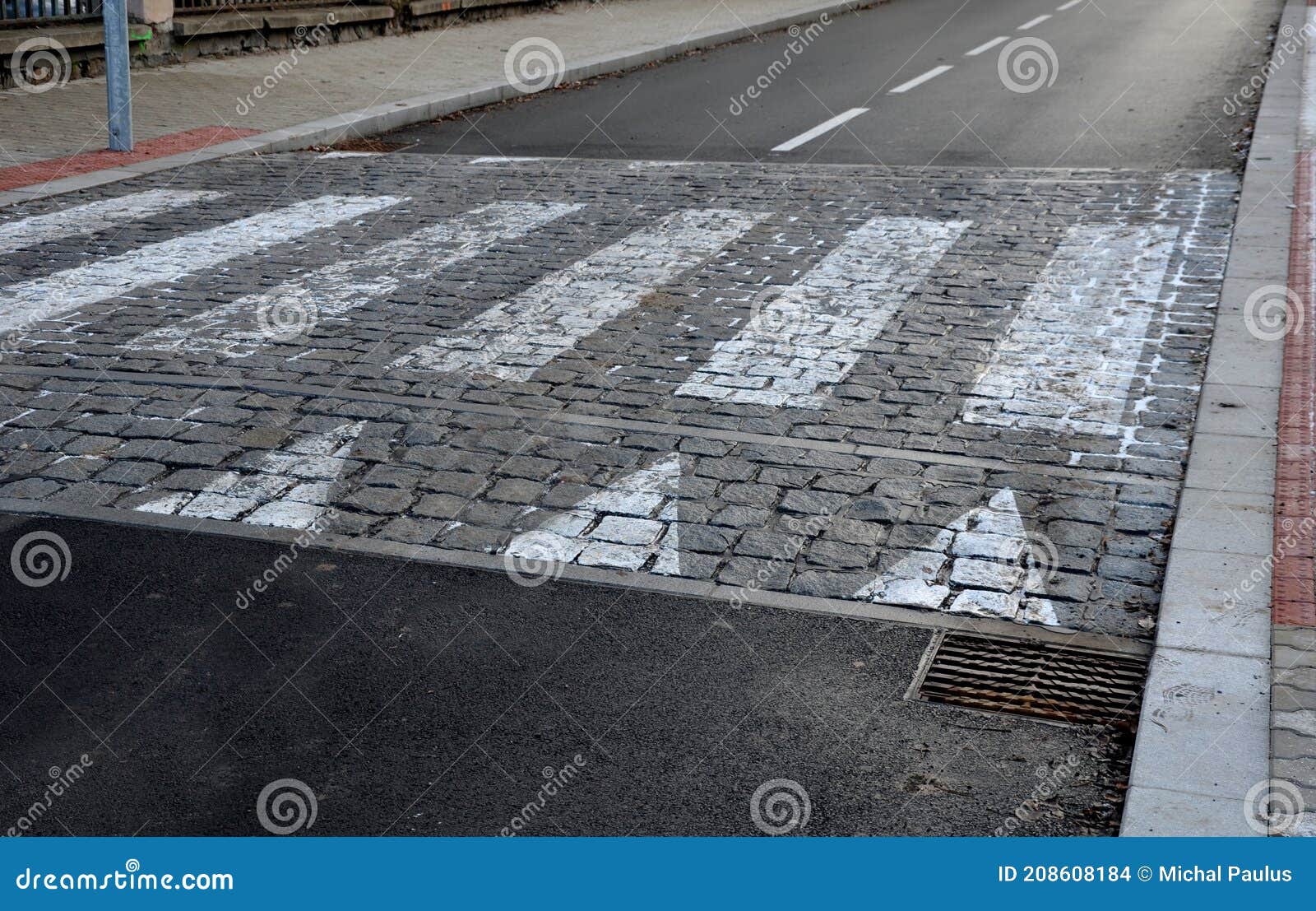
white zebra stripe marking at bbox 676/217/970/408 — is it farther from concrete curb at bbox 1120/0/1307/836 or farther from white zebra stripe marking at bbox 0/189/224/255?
white zebra stripe marking at bbox 0/189/224/255

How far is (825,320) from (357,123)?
8.34m

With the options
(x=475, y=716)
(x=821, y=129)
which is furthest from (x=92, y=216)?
(x=475, y=716)

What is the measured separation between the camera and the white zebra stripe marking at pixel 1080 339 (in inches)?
260

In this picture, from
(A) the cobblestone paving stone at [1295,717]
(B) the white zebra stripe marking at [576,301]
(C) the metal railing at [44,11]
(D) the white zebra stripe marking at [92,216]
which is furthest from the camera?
(C) the metal railing at [44,11]

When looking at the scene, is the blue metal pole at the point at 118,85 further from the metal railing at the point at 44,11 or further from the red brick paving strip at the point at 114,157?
the metal railing at the point at 44,11

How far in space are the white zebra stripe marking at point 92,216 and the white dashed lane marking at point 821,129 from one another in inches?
202

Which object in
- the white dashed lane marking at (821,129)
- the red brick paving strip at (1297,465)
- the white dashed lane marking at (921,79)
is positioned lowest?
the red brick paving strip at (1297,465)

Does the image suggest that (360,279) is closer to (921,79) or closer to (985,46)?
(921,79)

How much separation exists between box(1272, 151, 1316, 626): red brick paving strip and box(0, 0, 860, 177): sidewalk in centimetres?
1039

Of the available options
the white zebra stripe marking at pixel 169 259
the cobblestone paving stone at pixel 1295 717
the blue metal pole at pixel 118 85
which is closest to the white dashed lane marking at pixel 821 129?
the white zebra stripe marking at pixel 169 259

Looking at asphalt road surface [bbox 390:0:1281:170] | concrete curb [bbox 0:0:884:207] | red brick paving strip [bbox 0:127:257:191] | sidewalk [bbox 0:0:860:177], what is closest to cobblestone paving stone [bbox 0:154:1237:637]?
concrete curb [bbox 0:0:884:207]

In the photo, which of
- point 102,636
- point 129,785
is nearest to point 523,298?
point 102,636

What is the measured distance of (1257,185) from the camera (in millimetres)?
10617

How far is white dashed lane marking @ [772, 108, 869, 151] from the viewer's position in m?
13.4
